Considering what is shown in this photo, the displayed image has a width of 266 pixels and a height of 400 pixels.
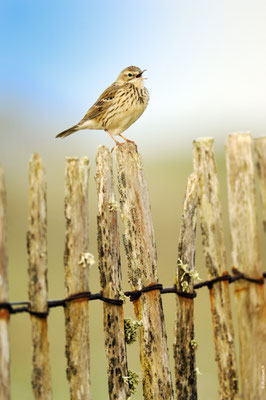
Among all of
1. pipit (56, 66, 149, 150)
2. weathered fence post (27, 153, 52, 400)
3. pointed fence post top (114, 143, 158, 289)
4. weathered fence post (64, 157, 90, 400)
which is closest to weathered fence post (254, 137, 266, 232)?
pointed fence post top (114, 143, 158, 289)

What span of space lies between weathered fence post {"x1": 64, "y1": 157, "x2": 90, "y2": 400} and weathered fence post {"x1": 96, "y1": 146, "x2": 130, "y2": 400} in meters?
0.25

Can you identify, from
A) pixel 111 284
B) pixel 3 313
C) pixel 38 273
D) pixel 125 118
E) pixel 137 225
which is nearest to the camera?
pixel 3 313

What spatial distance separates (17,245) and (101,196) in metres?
13.7

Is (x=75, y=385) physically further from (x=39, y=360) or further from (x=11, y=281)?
(x=11, y=281)

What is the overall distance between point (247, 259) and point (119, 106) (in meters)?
3.86

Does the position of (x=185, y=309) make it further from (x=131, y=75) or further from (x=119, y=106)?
(x=131, y=75)

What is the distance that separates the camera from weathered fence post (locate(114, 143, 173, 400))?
3920 mm

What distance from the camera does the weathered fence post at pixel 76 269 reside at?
346 cm

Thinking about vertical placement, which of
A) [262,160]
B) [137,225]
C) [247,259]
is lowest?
[247,259]

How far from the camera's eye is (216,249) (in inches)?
153

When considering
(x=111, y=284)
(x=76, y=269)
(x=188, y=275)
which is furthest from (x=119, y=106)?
(x=76, y=269)

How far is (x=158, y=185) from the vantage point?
22062mm

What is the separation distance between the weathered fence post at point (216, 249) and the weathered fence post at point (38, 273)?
1.09 m

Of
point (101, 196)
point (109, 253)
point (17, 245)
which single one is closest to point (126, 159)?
point (101, 196)
